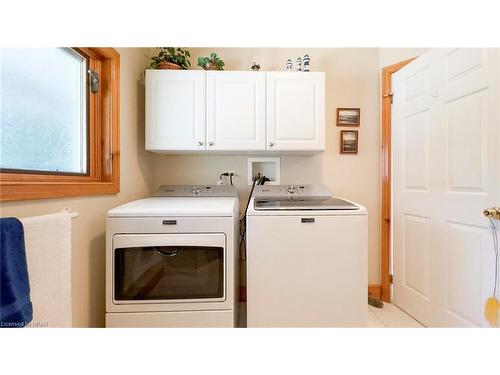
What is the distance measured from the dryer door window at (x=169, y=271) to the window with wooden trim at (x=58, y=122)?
478 mm

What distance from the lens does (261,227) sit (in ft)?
4.35

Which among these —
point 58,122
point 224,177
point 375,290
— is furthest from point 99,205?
point 375,290

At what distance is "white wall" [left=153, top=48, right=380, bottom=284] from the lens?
2.09m

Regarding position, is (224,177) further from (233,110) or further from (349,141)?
(349,141)

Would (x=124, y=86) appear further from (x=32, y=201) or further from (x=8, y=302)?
(x=8, y=302)

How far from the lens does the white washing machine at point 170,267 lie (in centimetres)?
125

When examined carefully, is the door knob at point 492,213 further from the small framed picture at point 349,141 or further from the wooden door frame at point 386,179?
the small framed picture at point 349,141

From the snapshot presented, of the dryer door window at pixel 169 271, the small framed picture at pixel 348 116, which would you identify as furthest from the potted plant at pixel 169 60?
the small framed picture at pixel 348 116

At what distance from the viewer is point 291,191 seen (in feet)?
6.28

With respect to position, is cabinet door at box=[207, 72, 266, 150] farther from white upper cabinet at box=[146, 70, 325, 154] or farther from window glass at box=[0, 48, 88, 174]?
window glass at box=[0, 48, 88, 174]

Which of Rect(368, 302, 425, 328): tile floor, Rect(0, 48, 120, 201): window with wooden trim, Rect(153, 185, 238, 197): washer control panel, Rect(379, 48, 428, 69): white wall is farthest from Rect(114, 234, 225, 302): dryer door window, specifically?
Rect(379, 48, 428, 69): white wall

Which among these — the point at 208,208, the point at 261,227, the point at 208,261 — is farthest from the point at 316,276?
the point at 208,208

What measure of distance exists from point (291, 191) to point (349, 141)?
797 millimetres

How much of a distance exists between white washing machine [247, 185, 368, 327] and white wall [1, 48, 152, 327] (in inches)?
37.2
